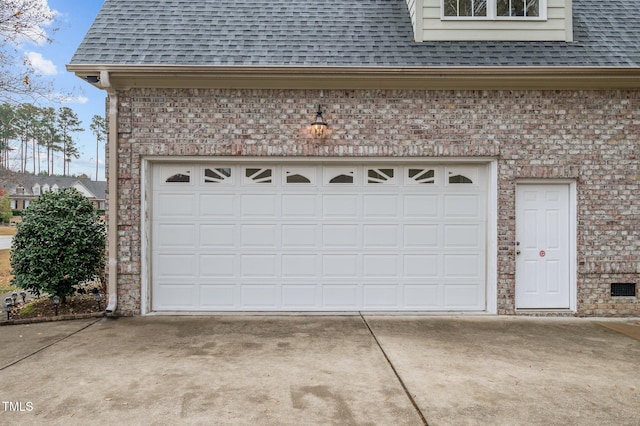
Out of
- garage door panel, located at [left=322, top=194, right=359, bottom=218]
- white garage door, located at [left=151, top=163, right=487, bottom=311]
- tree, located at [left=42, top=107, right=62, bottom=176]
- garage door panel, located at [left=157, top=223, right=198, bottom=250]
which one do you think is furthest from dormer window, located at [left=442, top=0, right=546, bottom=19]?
tree, located at [left=42, top=107, right=62, bottom=176]

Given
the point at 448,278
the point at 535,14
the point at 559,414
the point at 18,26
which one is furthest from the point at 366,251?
the point at 18,26

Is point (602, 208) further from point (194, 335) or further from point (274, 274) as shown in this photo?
point (194, 335)

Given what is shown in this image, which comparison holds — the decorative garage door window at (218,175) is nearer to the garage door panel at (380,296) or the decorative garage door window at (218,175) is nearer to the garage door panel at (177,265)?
the garage door panel at (177,265)

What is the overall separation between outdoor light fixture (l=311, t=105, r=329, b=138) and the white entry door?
10.5 ft

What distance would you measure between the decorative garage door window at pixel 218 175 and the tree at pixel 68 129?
34.3m

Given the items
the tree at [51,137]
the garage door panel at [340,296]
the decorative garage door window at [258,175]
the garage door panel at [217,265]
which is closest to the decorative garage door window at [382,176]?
the decorative garage door window at [258,175]

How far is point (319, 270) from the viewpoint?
606cm

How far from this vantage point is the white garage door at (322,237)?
6023 millimetres

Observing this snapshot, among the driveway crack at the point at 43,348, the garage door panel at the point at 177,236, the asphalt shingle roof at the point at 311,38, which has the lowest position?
the driveway crack at the point at 43,348

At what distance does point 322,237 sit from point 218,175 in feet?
6.34

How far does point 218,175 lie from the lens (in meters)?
6.06

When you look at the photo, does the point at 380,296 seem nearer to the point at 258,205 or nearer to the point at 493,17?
the point at 258,205

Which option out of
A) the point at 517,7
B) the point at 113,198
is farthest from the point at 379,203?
the point at 113,198

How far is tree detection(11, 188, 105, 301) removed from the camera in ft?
18.6
